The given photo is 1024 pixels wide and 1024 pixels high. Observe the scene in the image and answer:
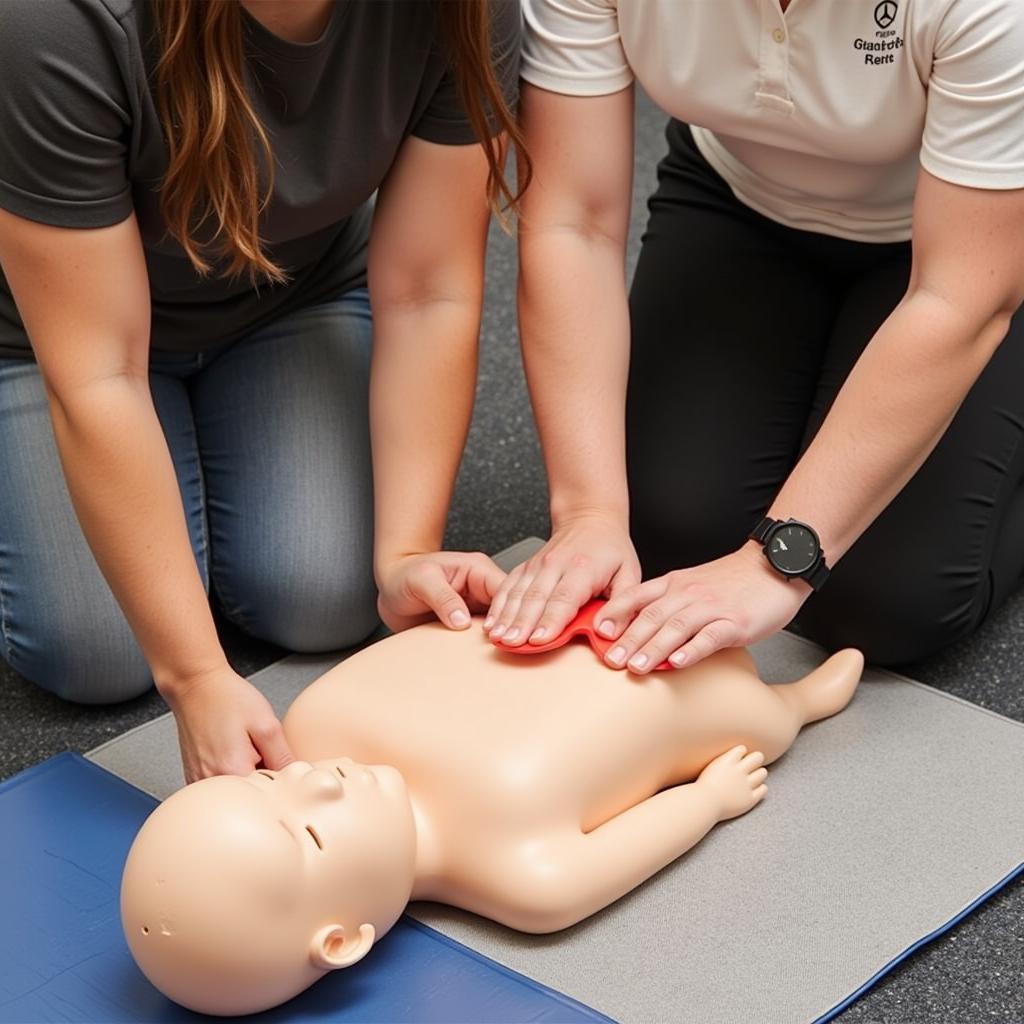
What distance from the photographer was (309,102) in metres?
1.40

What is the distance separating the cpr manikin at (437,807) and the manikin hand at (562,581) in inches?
1.1

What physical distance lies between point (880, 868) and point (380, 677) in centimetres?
48

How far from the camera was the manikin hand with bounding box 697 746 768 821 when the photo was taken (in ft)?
4.57

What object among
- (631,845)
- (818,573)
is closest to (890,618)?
(818,573)

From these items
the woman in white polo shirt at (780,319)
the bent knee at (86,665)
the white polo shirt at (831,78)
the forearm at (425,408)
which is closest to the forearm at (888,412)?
the woman in white polo shirt at (780,319)

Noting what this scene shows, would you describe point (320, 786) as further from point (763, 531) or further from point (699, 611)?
point (763, 531)

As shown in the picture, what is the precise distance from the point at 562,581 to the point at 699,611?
0.13 metres

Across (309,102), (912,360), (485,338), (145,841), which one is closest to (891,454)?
(912,360)

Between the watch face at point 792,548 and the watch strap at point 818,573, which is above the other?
the watch face at point 792,548

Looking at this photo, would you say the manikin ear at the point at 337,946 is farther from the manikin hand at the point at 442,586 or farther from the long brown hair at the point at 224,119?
the long brown hair at the point at 224,119

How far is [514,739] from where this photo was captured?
4.19 feet

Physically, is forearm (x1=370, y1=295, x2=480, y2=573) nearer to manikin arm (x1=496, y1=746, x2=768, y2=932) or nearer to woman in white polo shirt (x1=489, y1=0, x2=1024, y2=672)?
woman in white polo shirt (x1=489, y1=0, x2=1024, y2=672)

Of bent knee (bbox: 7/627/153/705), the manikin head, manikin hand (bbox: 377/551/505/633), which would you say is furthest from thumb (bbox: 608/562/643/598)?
bent knee (bbox: 7/627/153/705)

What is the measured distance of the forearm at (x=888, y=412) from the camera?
139cm
